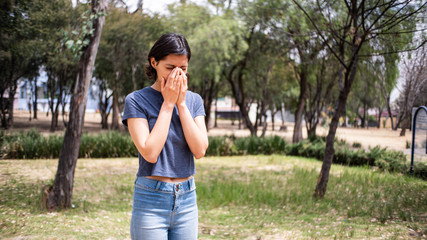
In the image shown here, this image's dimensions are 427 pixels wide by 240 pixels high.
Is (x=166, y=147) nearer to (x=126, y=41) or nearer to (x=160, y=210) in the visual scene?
(x=160, y=210)

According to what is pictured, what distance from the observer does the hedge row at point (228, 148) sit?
9484 mm

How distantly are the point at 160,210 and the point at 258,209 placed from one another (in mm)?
4983

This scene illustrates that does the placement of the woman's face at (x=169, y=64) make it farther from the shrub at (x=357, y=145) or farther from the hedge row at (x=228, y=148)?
the shrub at (x=357, y=145)

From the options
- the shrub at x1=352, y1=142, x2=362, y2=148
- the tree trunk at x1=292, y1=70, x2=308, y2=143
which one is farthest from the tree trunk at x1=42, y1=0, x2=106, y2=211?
the tree trunk at x1=292, y1=70, x2=308, y2=143

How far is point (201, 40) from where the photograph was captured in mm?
16812

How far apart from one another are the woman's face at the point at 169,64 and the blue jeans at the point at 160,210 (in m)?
0.55

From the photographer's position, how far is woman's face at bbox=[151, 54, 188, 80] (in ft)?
6.11

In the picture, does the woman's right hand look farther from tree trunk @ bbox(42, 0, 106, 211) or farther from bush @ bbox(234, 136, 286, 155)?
bush @ bbox(234, 136, 286, 155)

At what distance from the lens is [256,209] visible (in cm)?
656

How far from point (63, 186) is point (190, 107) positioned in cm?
478

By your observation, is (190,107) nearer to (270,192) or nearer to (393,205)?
(393,205)

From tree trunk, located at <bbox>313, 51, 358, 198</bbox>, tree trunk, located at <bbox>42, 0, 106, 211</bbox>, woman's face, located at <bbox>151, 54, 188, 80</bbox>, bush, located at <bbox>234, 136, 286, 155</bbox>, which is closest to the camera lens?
woman's face, located at <bbox>151, 54, 188, 80</bbox>

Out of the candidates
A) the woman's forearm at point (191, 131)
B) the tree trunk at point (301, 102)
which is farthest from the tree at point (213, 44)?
the woman's forearm at point (191, 131)

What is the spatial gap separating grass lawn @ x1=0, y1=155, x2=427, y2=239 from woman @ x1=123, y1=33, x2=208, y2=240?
317cm
